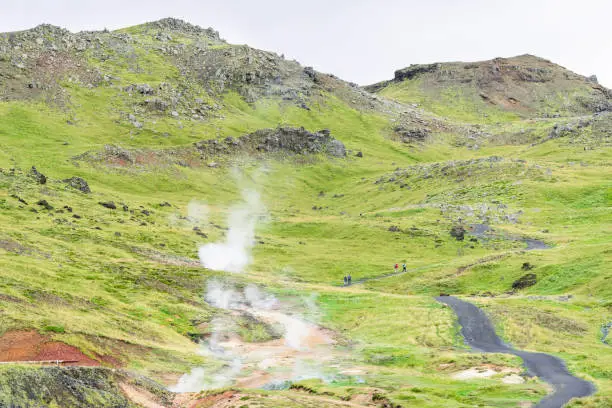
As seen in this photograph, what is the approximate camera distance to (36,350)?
38188 millimetres

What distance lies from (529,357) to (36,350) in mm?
35150

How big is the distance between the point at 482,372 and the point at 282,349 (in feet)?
60.2

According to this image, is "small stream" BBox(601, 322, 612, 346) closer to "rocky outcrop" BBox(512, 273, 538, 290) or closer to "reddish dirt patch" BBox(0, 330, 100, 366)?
"rocky outcrop" BBox(512, 273, 538, 290)

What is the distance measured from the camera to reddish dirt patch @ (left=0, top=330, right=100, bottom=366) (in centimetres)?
3722

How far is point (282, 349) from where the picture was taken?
178 feet

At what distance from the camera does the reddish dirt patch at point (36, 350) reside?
37.2 m

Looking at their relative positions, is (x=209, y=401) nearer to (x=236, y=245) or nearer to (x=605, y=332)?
(x=605, y=332)

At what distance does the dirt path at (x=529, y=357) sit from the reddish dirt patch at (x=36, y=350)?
2743 cm

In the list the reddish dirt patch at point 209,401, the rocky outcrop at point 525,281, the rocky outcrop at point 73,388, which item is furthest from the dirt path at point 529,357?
the rocky outcrop at point 73,388

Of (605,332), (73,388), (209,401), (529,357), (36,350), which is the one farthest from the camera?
(605,332)

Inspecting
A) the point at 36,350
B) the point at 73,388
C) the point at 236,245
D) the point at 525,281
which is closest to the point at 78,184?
the point at 236,245

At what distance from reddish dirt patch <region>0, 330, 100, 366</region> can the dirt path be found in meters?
27.4

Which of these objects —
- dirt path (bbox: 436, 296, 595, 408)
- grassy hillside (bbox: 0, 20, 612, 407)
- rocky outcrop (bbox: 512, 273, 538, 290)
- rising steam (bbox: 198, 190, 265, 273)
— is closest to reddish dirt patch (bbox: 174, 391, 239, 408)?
grassy hillside (bbox: 0, 20, 612, 407)

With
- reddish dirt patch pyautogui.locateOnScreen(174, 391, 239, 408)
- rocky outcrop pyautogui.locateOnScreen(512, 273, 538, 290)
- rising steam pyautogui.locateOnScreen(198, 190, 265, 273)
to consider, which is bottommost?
reddish dirt patch pyautogui.locateOnScreen(174, 391, 239, 408)
